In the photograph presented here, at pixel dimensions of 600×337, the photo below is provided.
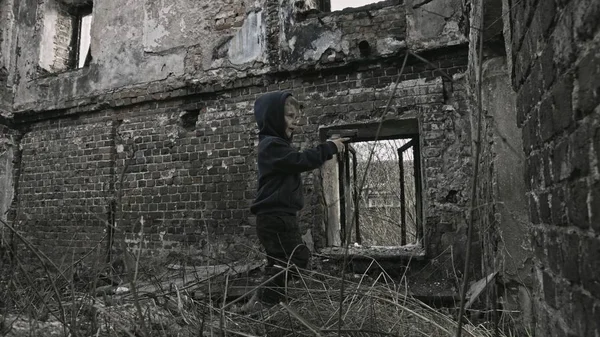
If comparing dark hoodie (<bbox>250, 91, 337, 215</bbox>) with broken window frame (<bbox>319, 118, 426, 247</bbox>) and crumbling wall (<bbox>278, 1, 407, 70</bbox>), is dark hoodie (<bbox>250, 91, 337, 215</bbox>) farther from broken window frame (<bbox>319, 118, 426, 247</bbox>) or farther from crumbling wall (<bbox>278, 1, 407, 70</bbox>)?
→ crumbling wall (<bbox>278, 1, 407, 70</bbox>)

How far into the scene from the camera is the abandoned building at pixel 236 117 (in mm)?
3111

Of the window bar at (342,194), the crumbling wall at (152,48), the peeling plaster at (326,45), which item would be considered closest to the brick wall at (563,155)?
the peeling plaster at (326,45)

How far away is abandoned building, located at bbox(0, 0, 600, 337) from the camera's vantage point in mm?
3111

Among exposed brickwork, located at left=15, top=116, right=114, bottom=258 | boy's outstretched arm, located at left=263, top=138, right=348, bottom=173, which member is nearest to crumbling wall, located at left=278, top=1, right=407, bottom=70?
boy's outstretched arm, located at left=263, top=138, right=348, bottom=173

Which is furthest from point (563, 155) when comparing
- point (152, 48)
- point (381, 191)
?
point (381, 191)

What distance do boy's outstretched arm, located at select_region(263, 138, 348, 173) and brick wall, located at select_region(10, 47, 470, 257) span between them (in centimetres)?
152

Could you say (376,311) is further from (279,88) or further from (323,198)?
(279,88)

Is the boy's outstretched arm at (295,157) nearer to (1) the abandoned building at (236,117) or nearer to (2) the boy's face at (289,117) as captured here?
(2) the boy's face at (289,117)

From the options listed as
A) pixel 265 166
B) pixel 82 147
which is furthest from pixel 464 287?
pixel 82 147

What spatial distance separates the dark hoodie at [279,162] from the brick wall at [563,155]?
1592mm

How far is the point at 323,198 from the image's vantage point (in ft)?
14.7

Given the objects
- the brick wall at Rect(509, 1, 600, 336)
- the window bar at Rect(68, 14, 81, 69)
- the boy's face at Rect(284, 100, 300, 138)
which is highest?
the window bar at Rect(68, 14, 81, 69)

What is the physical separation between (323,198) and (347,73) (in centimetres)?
138

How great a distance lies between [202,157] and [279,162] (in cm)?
242
